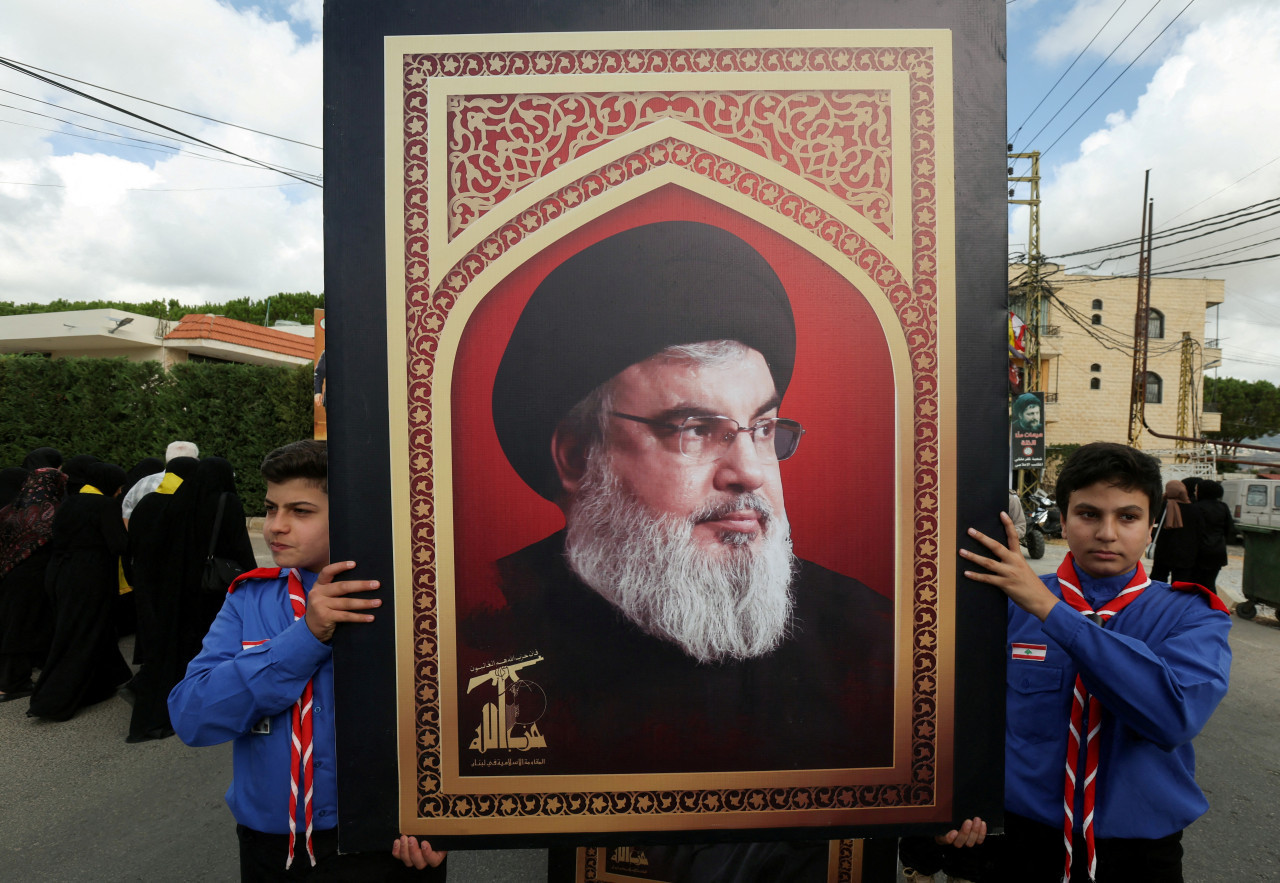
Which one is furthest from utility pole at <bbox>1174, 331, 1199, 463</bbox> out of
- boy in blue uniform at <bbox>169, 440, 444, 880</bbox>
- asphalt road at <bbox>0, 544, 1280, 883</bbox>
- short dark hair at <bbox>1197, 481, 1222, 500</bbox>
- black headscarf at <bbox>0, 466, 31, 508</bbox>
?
black headscarf at <bbox>0, 466, 31, 508</bbox>

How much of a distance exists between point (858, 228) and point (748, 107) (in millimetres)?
293

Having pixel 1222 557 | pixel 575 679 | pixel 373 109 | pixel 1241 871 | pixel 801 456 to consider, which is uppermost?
pixel 373 109

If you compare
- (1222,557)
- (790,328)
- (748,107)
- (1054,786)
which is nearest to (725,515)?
(790,328)

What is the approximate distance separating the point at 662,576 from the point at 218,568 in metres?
3.64

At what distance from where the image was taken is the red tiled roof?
614 inches

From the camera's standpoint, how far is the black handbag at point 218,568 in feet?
12.5

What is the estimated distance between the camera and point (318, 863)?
1477mm

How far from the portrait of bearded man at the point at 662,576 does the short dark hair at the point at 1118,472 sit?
0.76 meters

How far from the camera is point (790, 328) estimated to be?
1.20m

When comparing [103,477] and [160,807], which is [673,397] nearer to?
[160,807]

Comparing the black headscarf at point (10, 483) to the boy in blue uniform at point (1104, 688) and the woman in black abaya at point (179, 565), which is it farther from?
the boy in blue uniform at point (1104, 688)

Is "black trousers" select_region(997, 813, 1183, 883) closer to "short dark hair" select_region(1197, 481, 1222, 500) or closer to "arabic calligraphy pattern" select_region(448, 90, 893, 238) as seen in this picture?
"arabic calligraphy pattern" select_region(448, 90, 893, 238)

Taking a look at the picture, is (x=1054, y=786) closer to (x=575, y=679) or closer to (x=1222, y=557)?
(x=575, y=679)

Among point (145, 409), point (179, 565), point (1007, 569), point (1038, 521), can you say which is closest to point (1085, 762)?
point (1007, 569)
